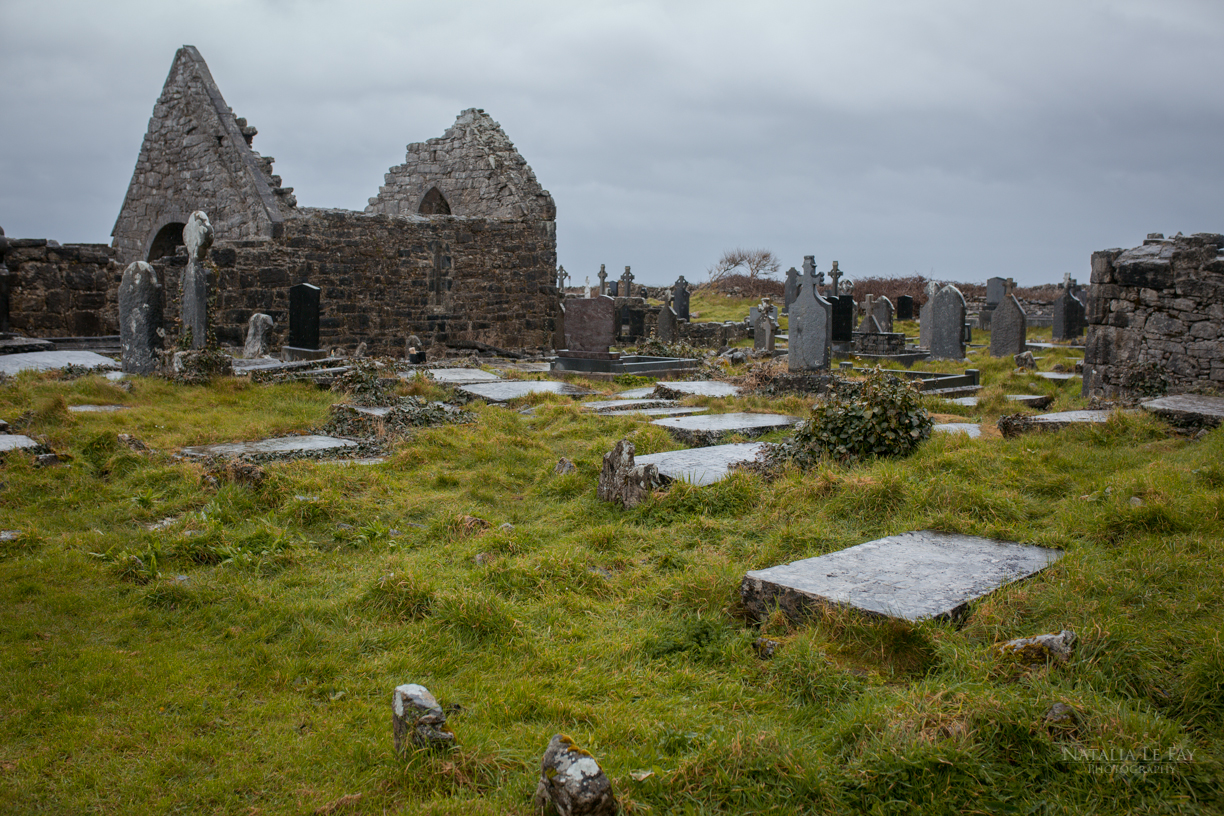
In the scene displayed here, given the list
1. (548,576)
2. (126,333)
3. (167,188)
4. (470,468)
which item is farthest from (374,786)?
(167,188)

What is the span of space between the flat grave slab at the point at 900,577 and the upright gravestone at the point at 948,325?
13.3 m

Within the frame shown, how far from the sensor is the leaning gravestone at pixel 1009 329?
15799 mm

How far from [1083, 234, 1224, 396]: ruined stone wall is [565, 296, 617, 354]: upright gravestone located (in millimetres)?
6875

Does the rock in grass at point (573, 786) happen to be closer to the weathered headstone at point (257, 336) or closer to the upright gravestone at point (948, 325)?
the weathered headstone at point (257, 336)

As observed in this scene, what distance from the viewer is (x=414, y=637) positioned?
3.34m

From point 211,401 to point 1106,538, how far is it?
311 inches

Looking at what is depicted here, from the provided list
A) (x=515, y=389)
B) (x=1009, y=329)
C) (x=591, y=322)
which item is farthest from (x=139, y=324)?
(x=1009, y=329)

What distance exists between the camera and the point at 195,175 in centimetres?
1627

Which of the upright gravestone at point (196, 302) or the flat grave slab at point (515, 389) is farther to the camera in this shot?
the upright gravestone at point (196, 302)

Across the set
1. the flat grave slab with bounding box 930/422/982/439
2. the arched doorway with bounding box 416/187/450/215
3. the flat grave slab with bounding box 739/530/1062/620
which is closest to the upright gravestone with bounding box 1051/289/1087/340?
the flat grave slab with bounding box 930/422/982/439

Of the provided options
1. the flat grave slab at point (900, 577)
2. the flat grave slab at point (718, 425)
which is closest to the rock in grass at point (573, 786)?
the flat grave slab at point (900, 577)

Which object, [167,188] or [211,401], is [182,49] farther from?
[211,401]

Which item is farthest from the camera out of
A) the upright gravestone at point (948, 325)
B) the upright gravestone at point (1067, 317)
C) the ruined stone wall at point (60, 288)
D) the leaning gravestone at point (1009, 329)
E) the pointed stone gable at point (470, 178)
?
the upright gravestone at point (1067, 317)

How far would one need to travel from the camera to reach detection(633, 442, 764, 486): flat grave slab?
5.37m
